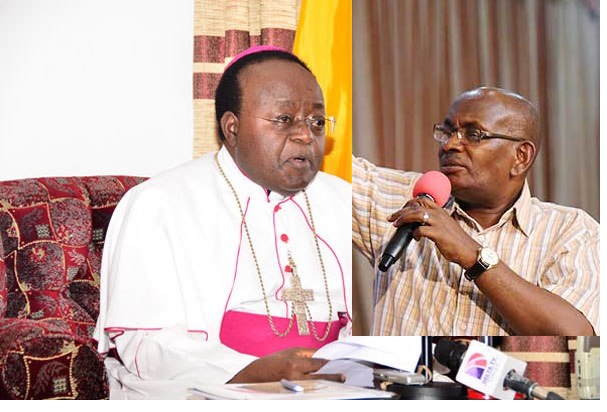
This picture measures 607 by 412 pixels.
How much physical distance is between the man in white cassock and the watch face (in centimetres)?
61

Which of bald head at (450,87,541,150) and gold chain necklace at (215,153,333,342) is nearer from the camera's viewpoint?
bald head at (450,87,541,150)

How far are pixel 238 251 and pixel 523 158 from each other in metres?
1.04

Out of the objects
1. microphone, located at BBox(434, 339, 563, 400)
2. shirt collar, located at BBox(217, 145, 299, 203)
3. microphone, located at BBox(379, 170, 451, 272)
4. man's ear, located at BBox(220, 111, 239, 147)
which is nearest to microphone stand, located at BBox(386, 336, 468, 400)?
microphone, located at BBox(434, 339, 563, 400)

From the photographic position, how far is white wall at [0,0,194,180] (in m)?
3.65

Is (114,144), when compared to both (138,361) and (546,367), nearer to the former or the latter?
(138,361)

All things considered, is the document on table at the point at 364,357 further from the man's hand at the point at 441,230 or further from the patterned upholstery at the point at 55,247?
the patterned upholstery at the point at 55,247

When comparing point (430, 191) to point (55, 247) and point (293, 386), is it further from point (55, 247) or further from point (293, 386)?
point (55, 247)

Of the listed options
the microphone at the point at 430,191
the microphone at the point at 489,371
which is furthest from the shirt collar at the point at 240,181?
the microphone at the point at 489,371

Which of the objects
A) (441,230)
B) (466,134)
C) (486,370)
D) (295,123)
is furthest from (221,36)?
(486,370)

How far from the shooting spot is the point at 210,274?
3238 millimetres

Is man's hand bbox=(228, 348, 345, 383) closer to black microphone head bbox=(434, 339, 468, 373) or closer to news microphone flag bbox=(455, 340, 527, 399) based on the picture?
black microphone head bbox=(434, 339, 468, 373)

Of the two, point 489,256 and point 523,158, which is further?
point 523,158

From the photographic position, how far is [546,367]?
2965 mm

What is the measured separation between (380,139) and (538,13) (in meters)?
0.68
